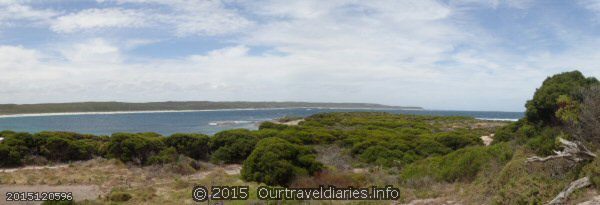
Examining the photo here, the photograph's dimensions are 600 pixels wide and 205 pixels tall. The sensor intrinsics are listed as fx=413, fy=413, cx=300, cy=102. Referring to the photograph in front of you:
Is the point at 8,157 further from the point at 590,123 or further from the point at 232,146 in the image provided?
the point at 590,123

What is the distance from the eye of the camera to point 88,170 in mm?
18625

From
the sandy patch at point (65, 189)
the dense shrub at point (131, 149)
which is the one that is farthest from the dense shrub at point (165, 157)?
the sandy patch at point (65, 189)

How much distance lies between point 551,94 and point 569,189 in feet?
33.7

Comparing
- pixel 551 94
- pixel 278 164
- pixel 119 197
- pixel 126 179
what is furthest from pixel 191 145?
pixel 551 94

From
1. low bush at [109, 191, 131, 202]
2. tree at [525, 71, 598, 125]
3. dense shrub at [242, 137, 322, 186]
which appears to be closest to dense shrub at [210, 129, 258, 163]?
dense shrub at [242, 137, 322, 186]

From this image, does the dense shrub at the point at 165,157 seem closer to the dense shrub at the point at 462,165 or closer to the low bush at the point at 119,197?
the low bush at the point at 119,197

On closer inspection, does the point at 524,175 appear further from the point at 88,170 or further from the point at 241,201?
the point at 88,170

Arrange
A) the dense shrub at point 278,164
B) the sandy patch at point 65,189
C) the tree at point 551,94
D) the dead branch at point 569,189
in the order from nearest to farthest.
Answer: the dead branch at point 569,189, the sandy patch at point 65,189, the dense shrub at point 278,164, the tree at point 551,94

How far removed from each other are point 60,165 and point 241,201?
14.4 metres

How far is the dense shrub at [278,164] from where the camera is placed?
14031 mm

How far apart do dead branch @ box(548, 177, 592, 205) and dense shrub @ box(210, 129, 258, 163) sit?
16147 millimetres

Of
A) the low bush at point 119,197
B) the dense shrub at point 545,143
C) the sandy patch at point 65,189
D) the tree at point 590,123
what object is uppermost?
the tree at point 590,123

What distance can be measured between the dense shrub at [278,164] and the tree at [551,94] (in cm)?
946

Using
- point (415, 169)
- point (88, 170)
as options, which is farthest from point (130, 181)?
point (415, 169)
